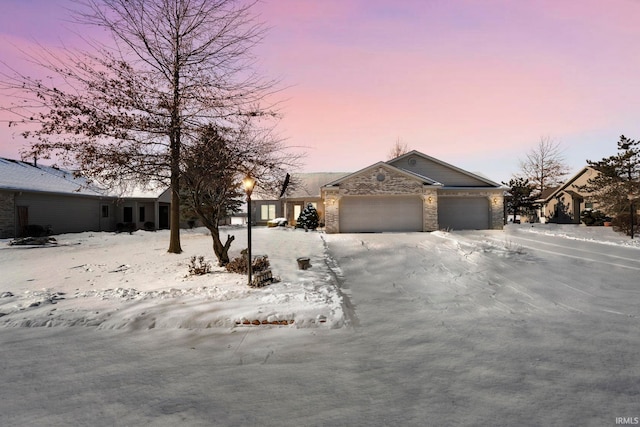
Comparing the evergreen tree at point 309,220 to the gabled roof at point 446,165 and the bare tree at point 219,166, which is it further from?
the bare tree at point 219,166

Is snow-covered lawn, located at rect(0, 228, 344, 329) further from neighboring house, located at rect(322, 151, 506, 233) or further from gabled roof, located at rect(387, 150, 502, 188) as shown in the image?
gabled roof, located at rect(387, 150, 502, 188)

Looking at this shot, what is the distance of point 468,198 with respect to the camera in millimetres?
23328

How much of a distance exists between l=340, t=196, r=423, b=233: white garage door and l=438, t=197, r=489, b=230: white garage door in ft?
9.46

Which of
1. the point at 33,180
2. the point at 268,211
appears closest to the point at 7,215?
the point at 33,180

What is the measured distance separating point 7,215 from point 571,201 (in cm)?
4505

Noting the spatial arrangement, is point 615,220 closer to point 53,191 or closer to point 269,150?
point 269,150

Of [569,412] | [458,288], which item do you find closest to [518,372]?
[569,412]

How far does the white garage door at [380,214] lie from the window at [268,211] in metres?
15.2

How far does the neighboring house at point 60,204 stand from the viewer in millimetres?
19266

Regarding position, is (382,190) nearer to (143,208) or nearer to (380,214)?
(380,214)

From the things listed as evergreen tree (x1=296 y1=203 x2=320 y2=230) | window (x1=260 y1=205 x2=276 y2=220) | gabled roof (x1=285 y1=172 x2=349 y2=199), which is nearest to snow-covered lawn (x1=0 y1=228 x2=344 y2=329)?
evergreen tree (x1=296 y1=203 x2=320 y2=230)

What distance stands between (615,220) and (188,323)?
88.0 feet

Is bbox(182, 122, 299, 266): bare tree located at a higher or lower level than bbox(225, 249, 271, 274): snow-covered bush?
higher

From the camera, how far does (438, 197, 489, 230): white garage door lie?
2331 cm
